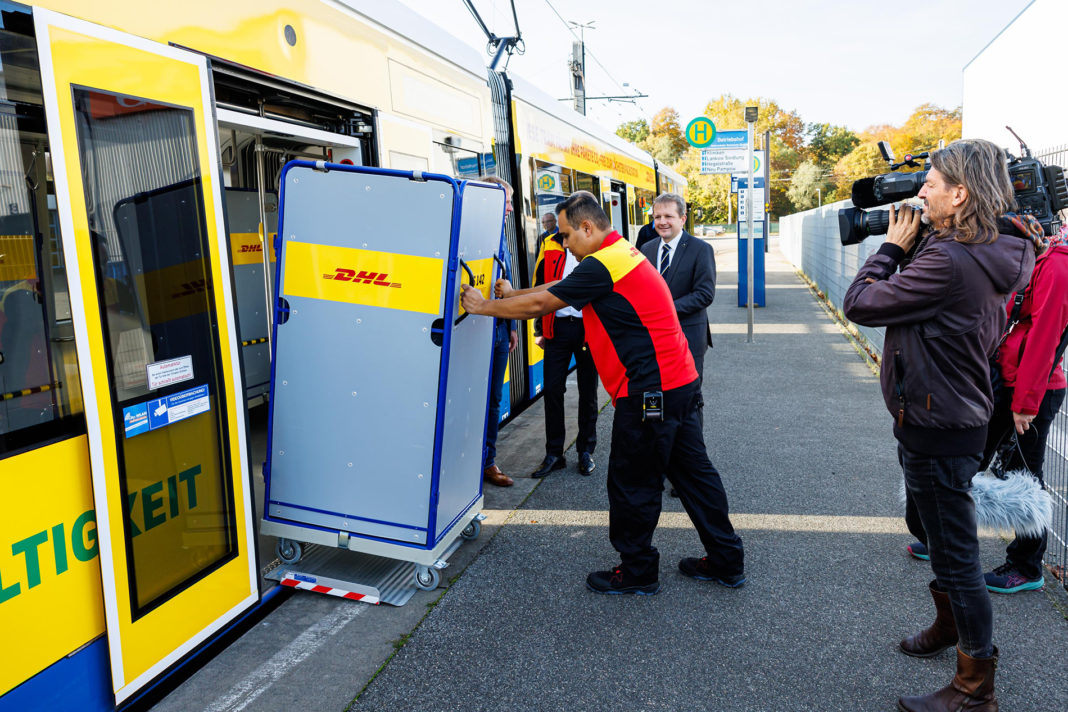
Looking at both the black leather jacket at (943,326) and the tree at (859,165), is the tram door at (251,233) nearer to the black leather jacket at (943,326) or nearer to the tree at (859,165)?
the black leather jacket at (943,326)

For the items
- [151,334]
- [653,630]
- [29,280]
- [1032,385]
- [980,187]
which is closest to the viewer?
[29,280]

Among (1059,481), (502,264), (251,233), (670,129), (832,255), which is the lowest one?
(1059,481)

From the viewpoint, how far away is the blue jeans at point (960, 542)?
255cm

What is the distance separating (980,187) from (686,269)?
96.7 inches

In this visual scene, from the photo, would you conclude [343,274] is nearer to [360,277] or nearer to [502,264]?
[360,277]

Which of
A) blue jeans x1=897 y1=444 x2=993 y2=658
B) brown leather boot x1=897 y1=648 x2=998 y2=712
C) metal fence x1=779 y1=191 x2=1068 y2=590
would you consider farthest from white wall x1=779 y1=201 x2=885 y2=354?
brown leather boot x1=897 y1=648 x2=998 y2=712

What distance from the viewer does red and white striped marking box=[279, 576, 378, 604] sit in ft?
11.5

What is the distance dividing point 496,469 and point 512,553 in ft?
3.66

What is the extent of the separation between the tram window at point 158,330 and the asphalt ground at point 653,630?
1.91 ft

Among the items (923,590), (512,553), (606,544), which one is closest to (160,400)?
(512,553)

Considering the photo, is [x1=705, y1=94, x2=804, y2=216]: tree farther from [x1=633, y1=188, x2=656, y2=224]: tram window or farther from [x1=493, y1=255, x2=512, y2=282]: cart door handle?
[x1=493, y1=255, x2=512, y2=282]: cart door handle

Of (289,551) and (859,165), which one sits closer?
(289,551)

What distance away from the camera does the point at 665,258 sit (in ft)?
16.3

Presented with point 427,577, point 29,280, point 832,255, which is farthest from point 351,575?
point 832,255
